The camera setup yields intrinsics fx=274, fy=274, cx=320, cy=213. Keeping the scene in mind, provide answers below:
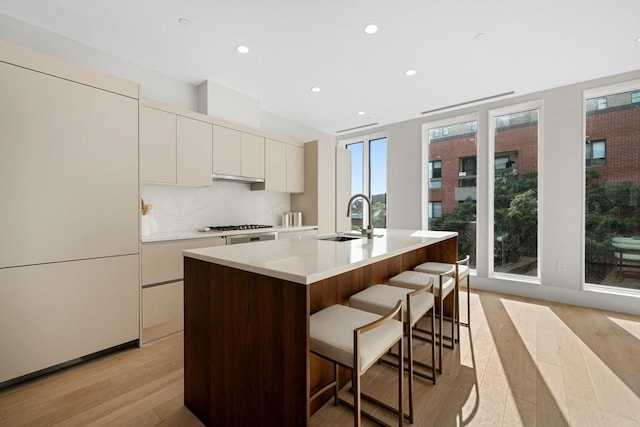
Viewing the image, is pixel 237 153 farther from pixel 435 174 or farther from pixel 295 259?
pixel 435 174

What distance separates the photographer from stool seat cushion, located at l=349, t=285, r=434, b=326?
1551 millimetres

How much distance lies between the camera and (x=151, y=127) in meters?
2.65

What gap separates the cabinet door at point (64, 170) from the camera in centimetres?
180

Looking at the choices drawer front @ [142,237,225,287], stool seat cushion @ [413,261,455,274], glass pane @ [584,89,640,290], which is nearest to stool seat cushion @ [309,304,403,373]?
stool seat cushion @ [413,261,455,274]

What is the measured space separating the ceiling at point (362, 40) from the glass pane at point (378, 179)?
170cm

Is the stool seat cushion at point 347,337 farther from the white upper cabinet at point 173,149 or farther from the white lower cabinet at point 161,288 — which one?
the white upper cabinet at point 173,149

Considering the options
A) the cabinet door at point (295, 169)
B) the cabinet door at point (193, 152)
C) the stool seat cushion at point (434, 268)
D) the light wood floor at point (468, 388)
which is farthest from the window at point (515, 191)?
the cabinet door at point (193, 152)

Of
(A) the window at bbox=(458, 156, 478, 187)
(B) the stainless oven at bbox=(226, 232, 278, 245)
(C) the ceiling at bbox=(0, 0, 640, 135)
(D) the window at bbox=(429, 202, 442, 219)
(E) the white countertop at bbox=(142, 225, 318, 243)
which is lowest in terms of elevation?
(B) the stainless oven at bbox=(226, 232, 278, 245)

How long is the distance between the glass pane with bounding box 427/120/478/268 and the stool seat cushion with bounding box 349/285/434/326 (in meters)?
3.01

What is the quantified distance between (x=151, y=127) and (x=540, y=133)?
4743 mm

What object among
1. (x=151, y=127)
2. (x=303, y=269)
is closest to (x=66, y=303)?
(x=151, y=127)

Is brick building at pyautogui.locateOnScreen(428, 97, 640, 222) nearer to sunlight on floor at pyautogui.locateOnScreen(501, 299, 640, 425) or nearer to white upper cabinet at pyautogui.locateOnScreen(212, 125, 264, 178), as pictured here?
sunlight on floor at pyautogui.locateOnScreen(501, 299, 640, 425)

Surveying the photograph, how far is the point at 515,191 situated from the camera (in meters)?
3.93

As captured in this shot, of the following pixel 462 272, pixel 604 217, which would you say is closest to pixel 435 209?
pixel 604 217
